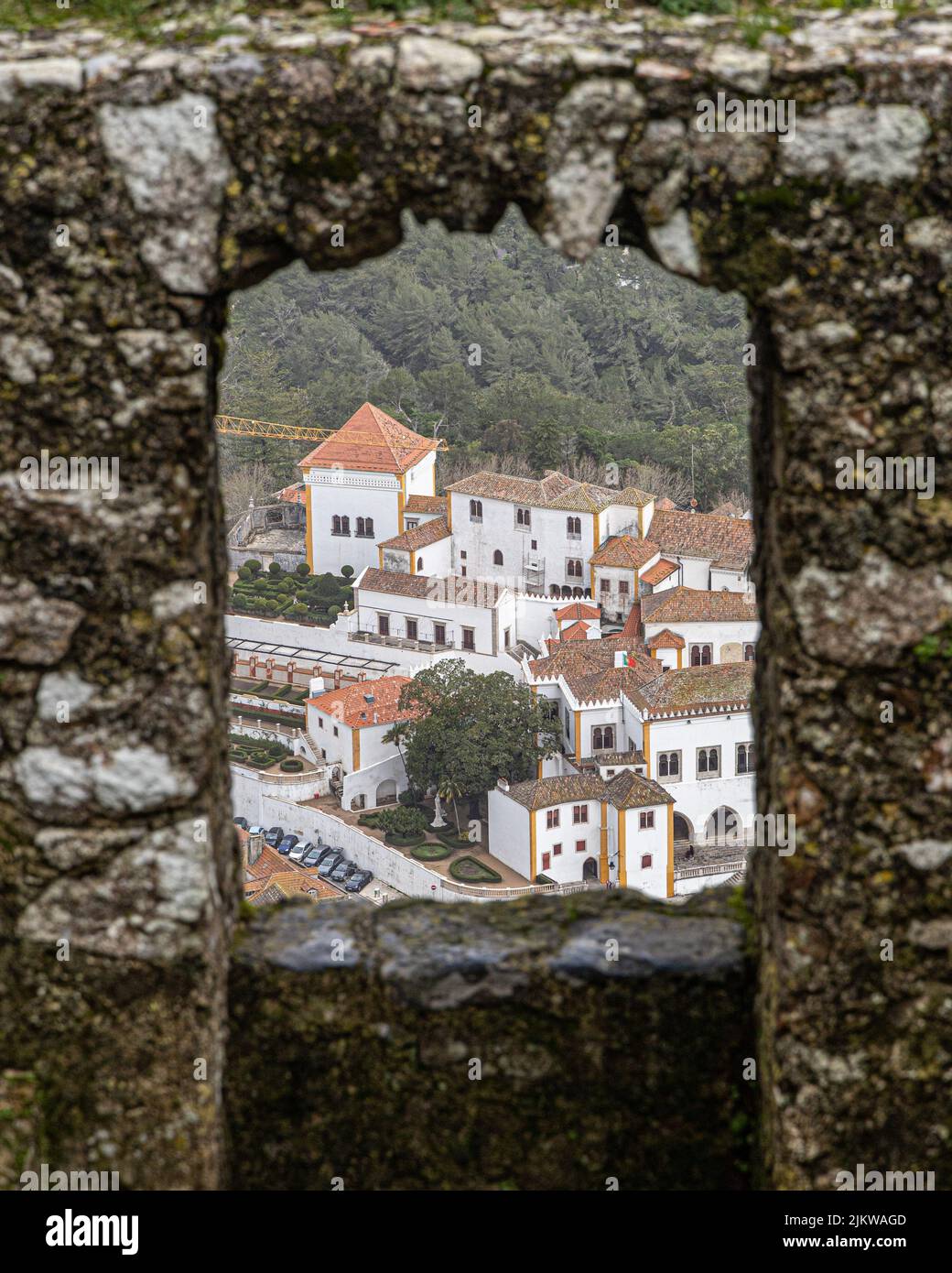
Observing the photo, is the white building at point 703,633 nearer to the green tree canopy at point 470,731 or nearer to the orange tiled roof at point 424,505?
the green tree canopy at point 470,731

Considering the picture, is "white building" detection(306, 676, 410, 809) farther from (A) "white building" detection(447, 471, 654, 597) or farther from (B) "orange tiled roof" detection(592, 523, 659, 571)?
(A) "white building" detection(447, 471, 654, 597)

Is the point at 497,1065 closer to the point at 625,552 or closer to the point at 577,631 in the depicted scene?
the point at 577,631

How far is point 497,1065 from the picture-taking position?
3156 millimetres

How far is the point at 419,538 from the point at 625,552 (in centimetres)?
631

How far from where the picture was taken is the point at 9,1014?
2.93 metres

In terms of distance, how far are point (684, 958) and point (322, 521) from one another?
44928mm

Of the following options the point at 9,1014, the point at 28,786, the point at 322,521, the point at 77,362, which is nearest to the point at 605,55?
the point at 77,362

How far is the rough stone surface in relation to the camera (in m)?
3.14

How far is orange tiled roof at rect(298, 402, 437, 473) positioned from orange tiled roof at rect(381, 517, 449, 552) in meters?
2.81

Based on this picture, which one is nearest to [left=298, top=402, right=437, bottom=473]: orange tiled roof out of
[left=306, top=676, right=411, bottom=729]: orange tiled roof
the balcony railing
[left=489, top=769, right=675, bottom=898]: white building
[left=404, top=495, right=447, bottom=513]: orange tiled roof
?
[left=404, top=495, right=447, bottom=513]: orange tiled roof

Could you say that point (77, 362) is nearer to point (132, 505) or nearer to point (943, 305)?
point (132, 505)

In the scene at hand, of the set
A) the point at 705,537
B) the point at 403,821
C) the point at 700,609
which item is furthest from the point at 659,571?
the point at 403,821

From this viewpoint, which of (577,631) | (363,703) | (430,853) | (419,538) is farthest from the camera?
(419,538)

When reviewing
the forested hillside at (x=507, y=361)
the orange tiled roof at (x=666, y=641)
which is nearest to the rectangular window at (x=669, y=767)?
the orange tiled roof at (x=666, y=641)
